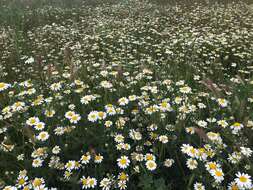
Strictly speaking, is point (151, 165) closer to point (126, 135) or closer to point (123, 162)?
point (123, 162)

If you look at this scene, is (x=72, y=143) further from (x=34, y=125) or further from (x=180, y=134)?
(x=180, y=134)

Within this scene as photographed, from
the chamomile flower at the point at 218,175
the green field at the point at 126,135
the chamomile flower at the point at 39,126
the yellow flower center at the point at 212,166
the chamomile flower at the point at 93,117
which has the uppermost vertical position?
the chamomile flower at the point at 93,117

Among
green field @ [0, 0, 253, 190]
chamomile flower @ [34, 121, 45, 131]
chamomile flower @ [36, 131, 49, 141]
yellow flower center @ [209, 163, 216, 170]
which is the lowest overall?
green field @ [0, 0, 253, 190]

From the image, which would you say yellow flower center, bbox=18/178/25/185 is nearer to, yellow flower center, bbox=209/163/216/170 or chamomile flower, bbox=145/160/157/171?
chamomile flower, bbox=145/160/157/171

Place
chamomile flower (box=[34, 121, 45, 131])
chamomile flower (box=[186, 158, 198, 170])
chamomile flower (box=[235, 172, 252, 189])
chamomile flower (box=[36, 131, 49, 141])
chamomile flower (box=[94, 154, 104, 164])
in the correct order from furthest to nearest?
chamomile flower (box=[34, 121, 45, 131]) → chamomile flower (box=[36, 131, 49, 141]) → chamomile flower (box=[94, 154, 104, 164]) → chamomile flower (box=[186, 158, 198, 170]) → chamomile flower (box=[235, 172, 252, 189])

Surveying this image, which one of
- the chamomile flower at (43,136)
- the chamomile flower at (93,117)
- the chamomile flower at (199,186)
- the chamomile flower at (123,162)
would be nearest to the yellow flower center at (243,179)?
the chamomile flower at (199,186)

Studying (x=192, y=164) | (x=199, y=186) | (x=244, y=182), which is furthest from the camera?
(x=192, y=164)

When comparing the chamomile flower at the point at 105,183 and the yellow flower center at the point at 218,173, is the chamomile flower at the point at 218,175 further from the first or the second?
the chamomile flower at the point at 105,183

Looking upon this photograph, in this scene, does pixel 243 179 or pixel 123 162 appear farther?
pixel 123 162

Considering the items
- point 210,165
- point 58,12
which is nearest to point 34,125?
point 210,165

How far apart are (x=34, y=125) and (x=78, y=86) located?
1027 mm

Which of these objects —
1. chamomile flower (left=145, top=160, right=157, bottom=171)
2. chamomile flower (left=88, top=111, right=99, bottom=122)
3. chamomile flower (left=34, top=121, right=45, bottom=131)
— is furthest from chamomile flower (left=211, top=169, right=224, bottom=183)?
chamomile flower (left=34, top=121, right=45, bottom=131)

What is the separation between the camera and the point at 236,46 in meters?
5.57

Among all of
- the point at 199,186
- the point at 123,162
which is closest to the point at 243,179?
the point at 199,186
